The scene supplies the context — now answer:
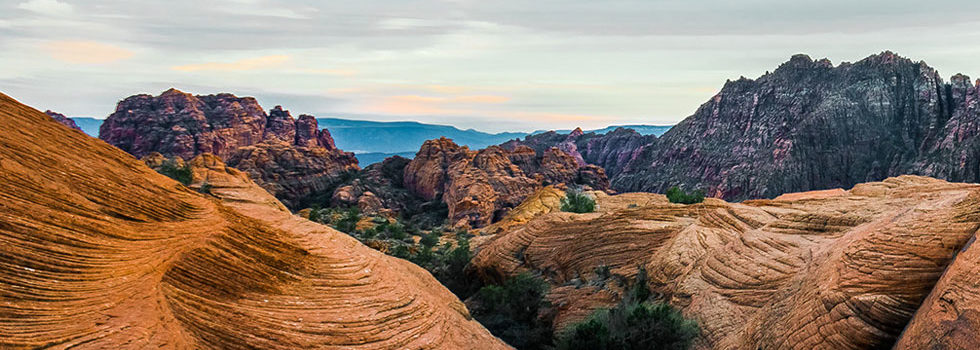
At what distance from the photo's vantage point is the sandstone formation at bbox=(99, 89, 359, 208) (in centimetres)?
9494

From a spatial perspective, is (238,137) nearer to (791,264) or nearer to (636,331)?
(636,331)

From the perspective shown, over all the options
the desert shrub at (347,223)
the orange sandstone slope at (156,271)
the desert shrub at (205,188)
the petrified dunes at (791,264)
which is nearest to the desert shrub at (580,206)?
the petrified dunes at (791,264)

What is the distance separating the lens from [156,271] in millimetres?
10602

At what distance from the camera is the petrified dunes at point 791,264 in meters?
10.8

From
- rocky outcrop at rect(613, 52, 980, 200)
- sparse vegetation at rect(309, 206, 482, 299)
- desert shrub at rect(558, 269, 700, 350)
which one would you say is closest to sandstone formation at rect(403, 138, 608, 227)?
sparse vegetation at rect(309, 206, 482, 299)

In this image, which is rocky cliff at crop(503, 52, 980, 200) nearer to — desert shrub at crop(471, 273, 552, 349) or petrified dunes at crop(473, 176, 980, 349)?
petrified dunes at crop(473, 176, 980, 349)

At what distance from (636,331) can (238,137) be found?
13642 cm

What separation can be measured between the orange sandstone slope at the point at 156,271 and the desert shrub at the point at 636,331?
130 inches

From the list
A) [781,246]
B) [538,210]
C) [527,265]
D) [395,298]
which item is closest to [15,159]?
[395,298]

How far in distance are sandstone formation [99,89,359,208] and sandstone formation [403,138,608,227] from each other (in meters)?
17.8

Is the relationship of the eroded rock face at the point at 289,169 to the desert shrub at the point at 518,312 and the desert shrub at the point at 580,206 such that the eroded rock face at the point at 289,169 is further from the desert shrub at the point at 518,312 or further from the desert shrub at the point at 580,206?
the desert shrub at the point at 518,312

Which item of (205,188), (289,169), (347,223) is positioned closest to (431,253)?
(205,188)

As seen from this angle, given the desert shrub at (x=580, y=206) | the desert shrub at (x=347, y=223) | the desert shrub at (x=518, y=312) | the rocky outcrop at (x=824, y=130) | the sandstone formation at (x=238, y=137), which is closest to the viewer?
the desert shrub at (x=518, y=312)

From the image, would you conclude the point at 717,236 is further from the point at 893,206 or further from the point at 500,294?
the point at 500,294
